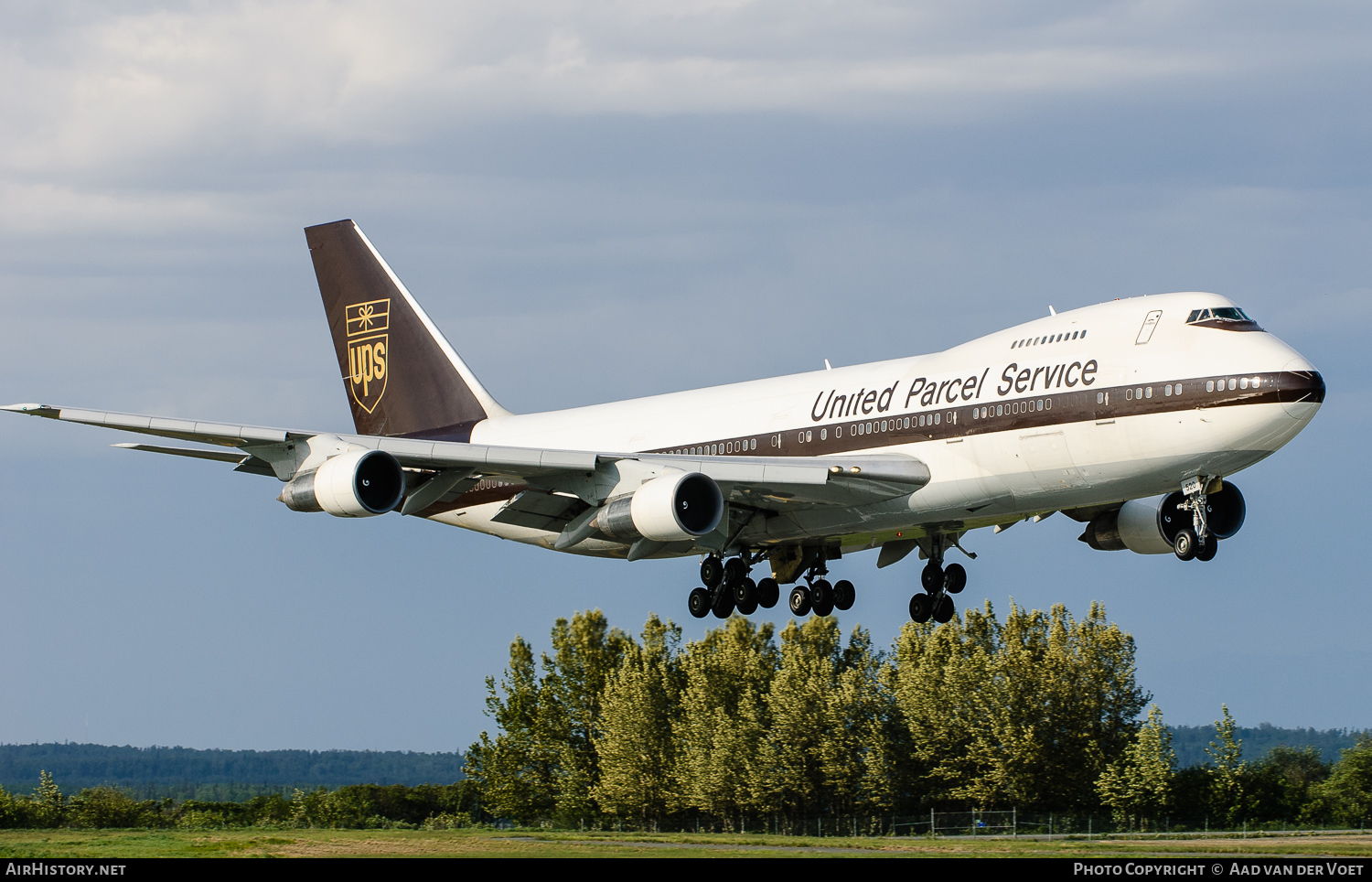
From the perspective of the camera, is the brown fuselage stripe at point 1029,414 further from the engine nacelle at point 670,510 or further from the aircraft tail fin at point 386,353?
the aircraft tail fin at point 386,353

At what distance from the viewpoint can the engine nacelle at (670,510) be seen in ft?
121

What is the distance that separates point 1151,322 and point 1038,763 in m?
56.2

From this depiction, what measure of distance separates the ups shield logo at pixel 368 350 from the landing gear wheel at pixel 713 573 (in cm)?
1621

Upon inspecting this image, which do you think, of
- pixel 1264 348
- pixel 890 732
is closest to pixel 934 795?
pixel 890 732

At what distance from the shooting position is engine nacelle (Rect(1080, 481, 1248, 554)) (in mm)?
37812

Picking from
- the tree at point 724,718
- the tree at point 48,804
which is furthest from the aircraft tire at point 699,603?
the tree at point 724,718

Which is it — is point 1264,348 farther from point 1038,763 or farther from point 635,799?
point 635,799

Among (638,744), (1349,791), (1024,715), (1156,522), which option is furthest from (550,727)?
(1156,522)

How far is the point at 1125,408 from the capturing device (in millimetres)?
33906

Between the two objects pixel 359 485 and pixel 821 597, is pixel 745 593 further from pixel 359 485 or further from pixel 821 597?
pixel 359 485

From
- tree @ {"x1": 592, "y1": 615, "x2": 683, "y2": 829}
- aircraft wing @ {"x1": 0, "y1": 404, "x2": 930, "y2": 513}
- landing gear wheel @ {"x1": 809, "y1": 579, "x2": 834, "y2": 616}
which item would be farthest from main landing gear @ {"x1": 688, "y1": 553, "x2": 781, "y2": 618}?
tree @ {"x1": 592, "y1": 615, "x2": 683, "y2": 829}

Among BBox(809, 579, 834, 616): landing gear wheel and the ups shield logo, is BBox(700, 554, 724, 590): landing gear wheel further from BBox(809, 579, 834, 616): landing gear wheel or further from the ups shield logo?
the ups shield logo

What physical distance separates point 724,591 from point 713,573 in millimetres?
617

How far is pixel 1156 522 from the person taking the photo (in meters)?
41.1
